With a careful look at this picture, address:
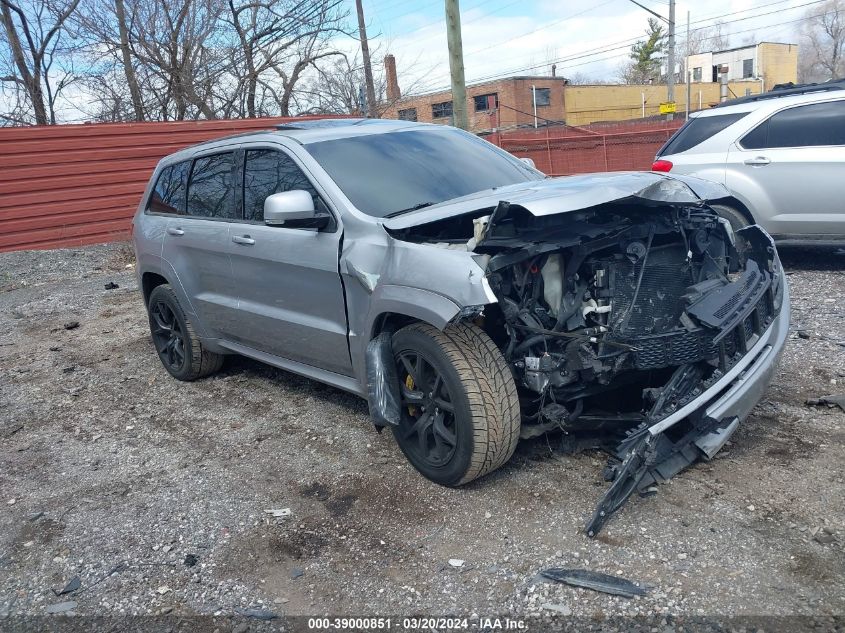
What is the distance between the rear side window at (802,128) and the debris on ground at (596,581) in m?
5.70

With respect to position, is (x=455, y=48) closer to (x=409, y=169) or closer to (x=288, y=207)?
(x=409, y=169)

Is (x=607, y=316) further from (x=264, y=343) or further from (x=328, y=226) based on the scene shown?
(x=264, y=343)

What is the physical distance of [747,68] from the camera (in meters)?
65.8

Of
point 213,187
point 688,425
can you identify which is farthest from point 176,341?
point 688,425

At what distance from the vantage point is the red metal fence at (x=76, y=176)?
12852mm

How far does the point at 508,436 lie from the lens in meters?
3.40

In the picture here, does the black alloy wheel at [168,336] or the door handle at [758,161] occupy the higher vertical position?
the door handle at [758,161]

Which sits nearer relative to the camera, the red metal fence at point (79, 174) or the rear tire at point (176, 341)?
the rear tire at point (176, 341)

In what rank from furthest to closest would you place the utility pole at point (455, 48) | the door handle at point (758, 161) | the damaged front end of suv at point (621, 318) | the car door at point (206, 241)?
the utility pole at point (455, 48) < the door handle at point (758, 161) < the car door at point (206, 241) < the damaged front end of suv at point (621, 318)

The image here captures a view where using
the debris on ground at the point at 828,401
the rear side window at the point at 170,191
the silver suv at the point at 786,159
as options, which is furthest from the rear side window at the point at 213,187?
the silver suv at the point at 786,159

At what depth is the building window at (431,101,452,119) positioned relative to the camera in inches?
1976

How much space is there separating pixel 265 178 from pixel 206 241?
73cm

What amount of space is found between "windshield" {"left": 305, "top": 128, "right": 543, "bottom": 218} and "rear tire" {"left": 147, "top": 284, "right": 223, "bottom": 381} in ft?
6.51

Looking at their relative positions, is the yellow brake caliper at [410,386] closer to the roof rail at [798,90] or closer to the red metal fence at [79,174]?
the roof rail at [798,90]
